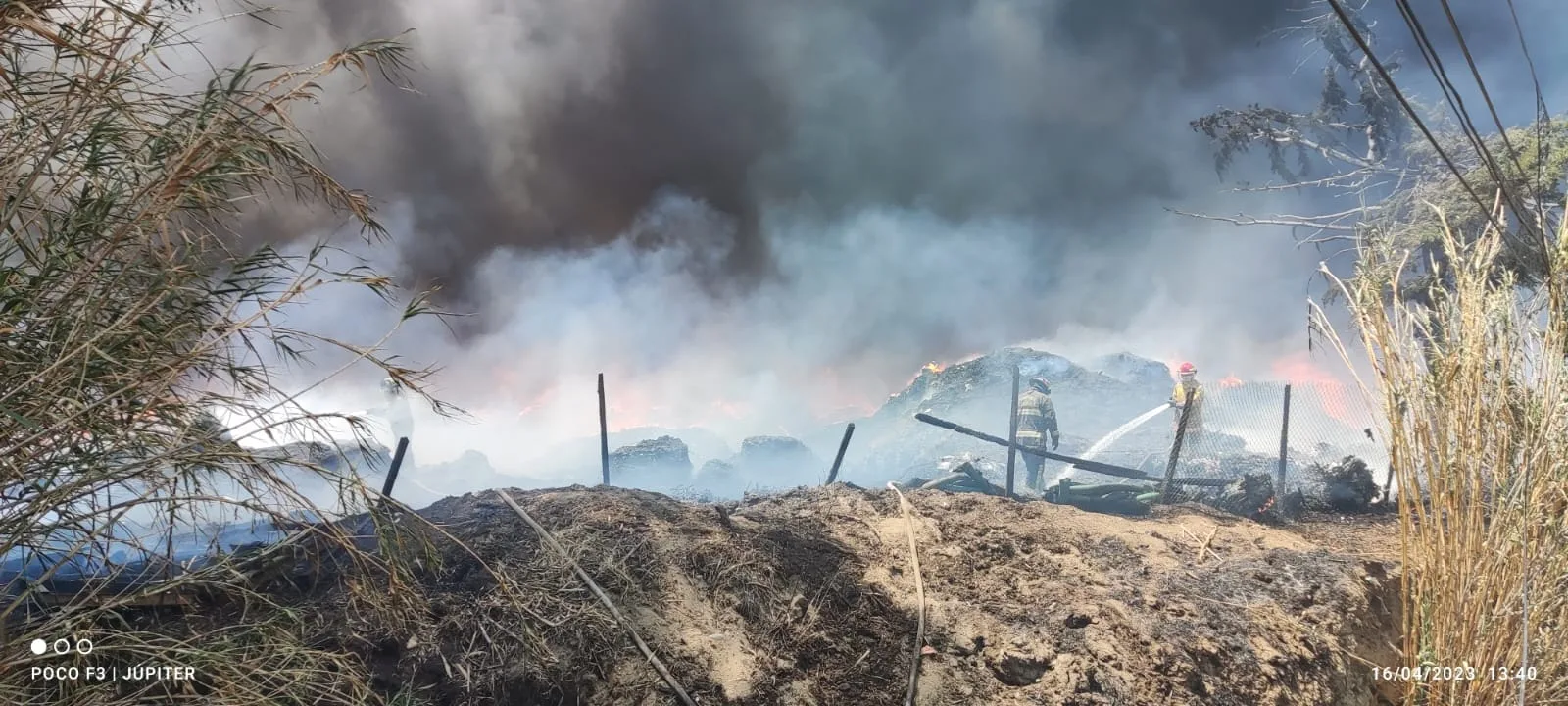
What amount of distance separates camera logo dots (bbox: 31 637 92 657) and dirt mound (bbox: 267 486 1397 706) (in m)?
1.05


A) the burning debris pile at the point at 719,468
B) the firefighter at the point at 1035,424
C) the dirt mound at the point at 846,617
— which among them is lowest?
the dirt mound at the point at 846,617

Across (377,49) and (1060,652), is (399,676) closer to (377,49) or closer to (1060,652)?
(377,49)

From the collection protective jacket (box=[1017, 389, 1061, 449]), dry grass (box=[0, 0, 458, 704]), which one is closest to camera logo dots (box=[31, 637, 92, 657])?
dry grass (box=[0, 0, 458, 704])

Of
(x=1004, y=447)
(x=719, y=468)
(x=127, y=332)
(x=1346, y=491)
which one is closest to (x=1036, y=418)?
(x=1004, y=447)

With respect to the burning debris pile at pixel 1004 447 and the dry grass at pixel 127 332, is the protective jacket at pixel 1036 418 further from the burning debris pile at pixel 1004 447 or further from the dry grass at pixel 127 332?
the dry grass at pixel 127 332

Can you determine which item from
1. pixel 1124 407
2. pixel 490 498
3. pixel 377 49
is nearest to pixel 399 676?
pixel 490 498

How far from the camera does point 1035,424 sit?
11547 mm

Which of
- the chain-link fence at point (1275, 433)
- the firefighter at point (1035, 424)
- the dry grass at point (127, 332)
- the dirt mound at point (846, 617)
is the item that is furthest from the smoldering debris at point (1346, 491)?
the dry grass at point (127, 332)

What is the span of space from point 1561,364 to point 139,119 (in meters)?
4.82

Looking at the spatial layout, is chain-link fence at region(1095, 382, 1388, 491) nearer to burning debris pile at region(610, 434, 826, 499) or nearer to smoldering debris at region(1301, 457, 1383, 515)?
smoldering debris at region(1301, 457, 1383, 515)

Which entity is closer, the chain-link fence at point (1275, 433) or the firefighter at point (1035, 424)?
the chain-link fence at point (1275, 433)

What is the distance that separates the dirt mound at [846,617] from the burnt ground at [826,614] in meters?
0.01

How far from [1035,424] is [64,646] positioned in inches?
444

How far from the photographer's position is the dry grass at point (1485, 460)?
94.6 inches
